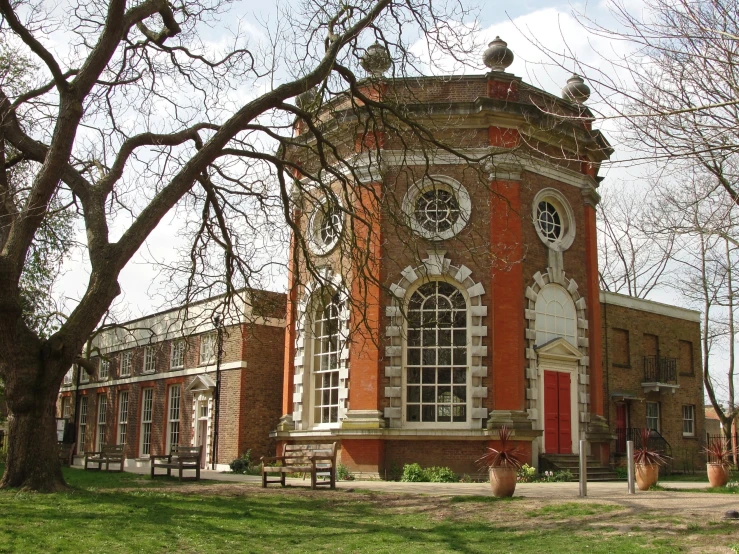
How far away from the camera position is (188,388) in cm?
2841

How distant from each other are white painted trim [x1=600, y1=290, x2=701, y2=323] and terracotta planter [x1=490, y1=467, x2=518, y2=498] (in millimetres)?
15810

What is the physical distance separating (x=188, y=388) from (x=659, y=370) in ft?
55.7

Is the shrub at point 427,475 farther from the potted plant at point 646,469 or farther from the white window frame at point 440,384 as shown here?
the potted plant at point 646,469

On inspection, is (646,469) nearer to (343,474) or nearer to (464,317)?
(464,317)

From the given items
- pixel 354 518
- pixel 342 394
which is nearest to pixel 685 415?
pixel 342 394

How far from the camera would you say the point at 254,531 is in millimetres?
9828

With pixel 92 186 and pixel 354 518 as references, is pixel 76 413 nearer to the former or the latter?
pixel 92 186

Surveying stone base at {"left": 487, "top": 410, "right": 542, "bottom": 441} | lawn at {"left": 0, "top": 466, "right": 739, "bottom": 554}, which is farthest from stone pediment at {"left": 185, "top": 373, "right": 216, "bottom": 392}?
lawn at {"left": 0, "top": 466, "right": 739, "bottom": 554}

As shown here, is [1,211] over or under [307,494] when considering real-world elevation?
over

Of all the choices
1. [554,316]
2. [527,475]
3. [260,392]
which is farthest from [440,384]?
[260,392]

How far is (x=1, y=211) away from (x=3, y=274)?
11.0ft

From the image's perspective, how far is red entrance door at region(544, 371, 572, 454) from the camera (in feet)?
69.8

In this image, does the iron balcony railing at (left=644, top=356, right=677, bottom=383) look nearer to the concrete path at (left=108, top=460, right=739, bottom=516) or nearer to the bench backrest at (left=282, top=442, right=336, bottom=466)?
the concrete path at (left=108, top=460, right=739, bottom=516)

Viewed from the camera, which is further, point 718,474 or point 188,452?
point 188,452
